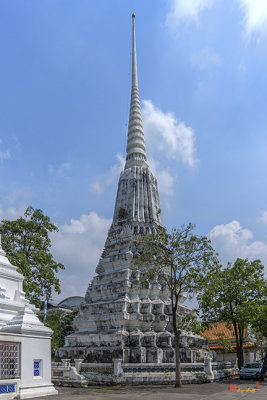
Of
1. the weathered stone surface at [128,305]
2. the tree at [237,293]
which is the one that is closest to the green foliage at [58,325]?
the weathered stone surface at [128,305]

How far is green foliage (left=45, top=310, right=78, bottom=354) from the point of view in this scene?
32.8m

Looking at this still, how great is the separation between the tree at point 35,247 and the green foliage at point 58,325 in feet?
19.4

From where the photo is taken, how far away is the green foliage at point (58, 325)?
108 feet

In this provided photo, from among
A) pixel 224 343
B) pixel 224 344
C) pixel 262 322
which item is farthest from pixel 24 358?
pixel 224 344

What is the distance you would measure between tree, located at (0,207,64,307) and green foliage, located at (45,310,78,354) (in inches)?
233

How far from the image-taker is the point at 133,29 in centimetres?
4609

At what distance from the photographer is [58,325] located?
36.1 metres

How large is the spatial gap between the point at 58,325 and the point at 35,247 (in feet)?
38.2

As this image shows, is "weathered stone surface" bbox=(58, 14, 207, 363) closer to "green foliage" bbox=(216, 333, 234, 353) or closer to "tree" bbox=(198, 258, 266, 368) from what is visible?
"tree" bbox=(198, 258, 266, 368)

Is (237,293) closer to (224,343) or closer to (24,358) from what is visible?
(224,343)

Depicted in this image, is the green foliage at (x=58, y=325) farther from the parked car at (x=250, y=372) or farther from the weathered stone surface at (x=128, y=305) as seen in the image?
the parked car at (x=250, y=372)

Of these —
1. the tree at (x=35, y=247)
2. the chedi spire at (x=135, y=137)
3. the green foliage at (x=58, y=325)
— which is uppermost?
the chedi spire at (x=135, y=137)

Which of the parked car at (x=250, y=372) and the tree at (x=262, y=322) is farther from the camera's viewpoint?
the parked car at (x=250, y=372)

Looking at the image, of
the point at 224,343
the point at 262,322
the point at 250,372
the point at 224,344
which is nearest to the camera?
the point at 250,372
